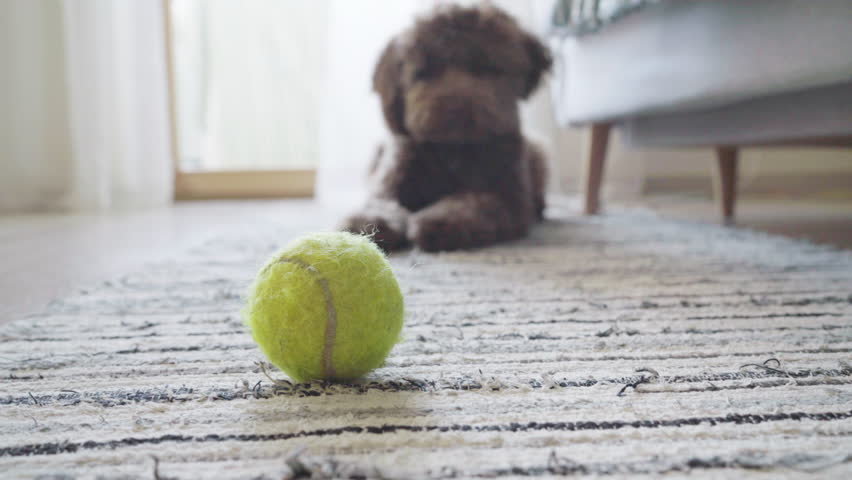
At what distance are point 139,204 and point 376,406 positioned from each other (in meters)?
1.90

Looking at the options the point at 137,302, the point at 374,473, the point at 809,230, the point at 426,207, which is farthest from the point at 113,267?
the point at 809,230

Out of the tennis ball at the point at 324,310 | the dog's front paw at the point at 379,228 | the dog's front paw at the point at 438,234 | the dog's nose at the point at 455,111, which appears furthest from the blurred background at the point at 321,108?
the tennis ball at the point at 324,310

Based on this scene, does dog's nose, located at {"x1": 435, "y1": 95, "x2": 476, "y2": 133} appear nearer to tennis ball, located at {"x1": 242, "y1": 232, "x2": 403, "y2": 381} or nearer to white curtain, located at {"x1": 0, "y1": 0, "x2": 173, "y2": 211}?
tennis ball, located at {"x1": 242, "y1": 232, "x2": 403, "y2": 381}

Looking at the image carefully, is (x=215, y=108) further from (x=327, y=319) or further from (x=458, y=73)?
(x=327, y=319)

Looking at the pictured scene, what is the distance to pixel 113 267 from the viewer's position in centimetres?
106

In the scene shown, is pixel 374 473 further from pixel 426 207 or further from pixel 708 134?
pixel 708 134

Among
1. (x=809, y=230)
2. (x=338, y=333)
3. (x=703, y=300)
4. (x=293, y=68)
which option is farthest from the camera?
(x=293, y=68)

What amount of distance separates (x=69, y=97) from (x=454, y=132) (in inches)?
56.1

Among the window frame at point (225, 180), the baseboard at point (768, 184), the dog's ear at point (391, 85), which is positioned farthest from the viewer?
the baseboard at point (768, 184)

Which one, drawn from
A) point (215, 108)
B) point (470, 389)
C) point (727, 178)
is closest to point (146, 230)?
point (215, 108)

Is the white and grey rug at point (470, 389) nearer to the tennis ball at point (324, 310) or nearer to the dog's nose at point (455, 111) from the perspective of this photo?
the tennis ball at point (324, 310)

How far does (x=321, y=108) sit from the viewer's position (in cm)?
229

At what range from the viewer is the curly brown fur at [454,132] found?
1.22 metres

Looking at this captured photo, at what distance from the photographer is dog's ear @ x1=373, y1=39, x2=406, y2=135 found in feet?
4.40
